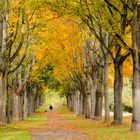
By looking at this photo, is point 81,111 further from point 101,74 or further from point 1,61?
point 1,61

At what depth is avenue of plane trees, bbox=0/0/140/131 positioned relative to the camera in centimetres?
2544

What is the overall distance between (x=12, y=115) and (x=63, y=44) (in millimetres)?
9226

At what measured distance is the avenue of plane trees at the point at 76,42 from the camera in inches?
1001

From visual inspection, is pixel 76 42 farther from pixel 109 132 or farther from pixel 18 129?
pixel 109 132

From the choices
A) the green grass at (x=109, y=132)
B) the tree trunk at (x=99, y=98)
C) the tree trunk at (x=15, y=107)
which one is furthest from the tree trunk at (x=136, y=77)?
the tree trunk at (x=15, y=107)

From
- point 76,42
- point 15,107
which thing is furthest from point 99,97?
point 76,42

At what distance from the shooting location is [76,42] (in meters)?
47.0

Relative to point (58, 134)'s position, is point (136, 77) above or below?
above

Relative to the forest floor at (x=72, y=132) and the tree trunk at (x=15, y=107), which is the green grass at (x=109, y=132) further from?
the tree trunk at (x=15, y=107)

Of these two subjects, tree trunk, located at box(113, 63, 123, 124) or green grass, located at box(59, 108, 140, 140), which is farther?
tree trunk, located at box(113, 63, 123, 124)

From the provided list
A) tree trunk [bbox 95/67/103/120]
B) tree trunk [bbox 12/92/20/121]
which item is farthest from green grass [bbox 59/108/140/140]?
tree trunk [bbox 12/92/20/121]

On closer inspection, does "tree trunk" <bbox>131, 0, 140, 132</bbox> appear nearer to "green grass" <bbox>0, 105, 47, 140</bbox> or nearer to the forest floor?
the forest floor

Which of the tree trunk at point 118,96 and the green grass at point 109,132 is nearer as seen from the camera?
the green grass at point 109,132

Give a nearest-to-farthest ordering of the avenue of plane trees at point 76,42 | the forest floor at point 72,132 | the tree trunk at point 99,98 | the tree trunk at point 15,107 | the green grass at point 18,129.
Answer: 1. the forest floor at point 72,132
2. the green grass at point 18,129
3. the avenue of plane trees at point 76,42
4. the tree trunk at point 99,98
5. the tree trunk at point 15,107
